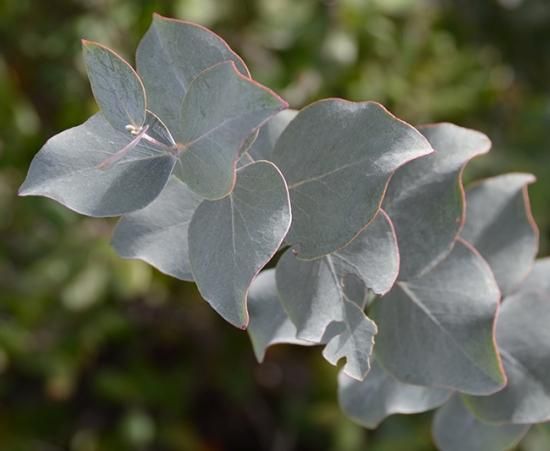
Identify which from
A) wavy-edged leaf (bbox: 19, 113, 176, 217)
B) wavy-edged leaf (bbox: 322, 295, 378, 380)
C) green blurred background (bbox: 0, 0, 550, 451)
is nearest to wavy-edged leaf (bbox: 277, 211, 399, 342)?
wavy-edged leaf (bbox: 322, 295, 378, 380)

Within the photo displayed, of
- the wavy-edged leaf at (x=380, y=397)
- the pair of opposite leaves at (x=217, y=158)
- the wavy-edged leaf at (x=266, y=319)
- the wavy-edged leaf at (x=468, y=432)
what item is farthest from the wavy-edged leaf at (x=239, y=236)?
the wavy-edged leaf at (x=468, y=432)

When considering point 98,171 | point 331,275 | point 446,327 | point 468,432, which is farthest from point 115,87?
point 468,432

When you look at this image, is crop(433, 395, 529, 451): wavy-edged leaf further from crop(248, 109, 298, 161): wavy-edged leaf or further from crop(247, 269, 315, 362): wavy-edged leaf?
crop(248, 109, 298, 161): wavy-edged leaf

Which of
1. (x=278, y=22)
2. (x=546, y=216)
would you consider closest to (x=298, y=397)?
(x=546, y=216)

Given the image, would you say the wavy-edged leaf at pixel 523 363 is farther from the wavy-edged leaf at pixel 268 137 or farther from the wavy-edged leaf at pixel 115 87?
the wavy-edged leaf at pixel 115 87

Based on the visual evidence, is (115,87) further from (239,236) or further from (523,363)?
(523,363)

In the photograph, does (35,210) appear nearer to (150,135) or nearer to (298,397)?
(298,397)
